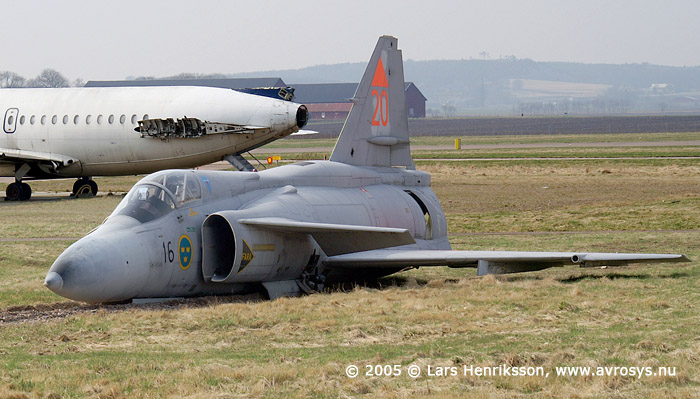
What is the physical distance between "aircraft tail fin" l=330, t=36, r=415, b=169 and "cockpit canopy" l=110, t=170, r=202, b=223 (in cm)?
595

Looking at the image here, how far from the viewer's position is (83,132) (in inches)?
1420

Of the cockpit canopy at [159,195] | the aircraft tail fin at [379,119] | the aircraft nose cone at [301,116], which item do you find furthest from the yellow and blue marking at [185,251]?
the aircraft nose cone at [301,116]

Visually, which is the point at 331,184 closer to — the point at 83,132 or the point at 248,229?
the point at 248,229

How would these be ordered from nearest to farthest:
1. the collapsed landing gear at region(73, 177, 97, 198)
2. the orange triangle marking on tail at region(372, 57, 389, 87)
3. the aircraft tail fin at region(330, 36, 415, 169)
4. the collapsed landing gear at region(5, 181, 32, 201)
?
the aircraft tail fin at region(330, 36, 415, 169)
the orange triangle marking on tail at region(372, 57, 389, 87)
the collapsed landing gear at region(5, 181, 32, 201)
the collapsed landing gear at region(73, 177, 97, 198)

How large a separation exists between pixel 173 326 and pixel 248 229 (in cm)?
339

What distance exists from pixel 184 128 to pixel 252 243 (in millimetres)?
20039

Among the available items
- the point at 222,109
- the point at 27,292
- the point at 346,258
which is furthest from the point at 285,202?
the point at 222,109

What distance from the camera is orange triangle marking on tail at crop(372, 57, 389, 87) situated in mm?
22016

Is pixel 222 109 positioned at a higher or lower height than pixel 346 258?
higher

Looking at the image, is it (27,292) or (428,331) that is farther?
(27,292)

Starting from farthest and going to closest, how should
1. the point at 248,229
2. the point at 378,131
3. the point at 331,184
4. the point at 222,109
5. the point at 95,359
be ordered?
the point at 222,109 < the point at 378,131 < the point at 331,184 < the point at 248,229 < the point at 95,359

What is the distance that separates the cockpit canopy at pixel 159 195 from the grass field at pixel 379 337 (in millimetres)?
1562

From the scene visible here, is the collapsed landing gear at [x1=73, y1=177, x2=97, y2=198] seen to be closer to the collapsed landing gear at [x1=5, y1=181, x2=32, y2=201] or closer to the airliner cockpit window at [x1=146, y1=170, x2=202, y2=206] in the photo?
the collapsed landing gear at [x1=5, y1=181, x2=32, y2=201]

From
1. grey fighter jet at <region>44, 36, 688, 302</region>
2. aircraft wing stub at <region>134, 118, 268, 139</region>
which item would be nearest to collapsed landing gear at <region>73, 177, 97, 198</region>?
aircraft wing stub at <region>134, 118, 268, 139</region>
